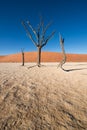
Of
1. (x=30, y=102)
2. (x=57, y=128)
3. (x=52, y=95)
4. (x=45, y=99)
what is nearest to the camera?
(x=57, y=128)

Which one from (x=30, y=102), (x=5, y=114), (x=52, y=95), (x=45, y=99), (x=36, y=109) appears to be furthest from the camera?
(x=52, y=95)

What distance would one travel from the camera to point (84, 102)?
5.21 meters

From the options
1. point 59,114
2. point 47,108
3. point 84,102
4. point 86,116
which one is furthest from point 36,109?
point 84,102

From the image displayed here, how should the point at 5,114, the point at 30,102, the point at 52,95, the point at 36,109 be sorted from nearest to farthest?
the point at 5,114 → the point at 36,109 → the point at 30,102 → the point at 52,95

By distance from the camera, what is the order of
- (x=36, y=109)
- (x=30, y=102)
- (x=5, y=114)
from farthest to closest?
(x=30, y=102) → (x=36, y=109) → (x=5, y=114)

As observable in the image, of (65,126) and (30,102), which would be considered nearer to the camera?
(65,126)

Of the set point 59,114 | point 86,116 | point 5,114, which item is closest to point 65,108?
point 59,114

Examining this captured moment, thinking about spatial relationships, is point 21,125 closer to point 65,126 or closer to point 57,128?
point 57,128

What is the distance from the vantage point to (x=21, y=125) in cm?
355

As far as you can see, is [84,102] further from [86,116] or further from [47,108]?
[47,108]

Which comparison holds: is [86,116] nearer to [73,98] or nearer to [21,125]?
→ [73,98]

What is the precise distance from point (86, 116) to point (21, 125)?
2.15 metres

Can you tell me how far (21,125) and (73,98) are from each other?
2935 mm

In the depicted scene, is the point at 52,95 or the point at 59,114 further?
the point at 52,95
